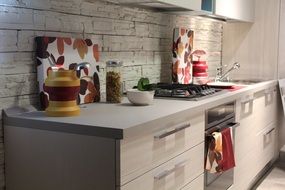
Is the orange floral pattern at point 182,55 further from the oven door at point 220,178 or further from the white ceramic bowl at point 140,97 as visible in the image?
the white ceramic bowl at point 140,97

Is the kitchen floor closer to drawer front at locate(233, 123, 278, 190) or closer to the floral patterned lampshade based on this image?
drawer front at locate(233, 123, 278, 190)

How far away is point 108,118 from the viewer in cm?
166

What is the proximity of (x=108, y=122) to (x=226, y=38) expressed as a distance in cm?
292

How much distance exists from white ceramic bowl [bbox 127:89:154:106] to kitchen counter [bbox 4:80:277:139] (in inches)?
1.4

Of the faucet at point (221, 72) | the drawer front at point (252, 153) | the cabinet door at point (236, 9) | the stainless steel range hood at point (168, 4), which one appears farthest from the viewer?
the faucet at point (221, 72)

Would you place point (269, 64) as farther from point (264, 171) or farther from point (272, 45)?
point (264, 171)

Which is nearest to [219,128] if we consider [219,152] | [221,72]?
[219,152]

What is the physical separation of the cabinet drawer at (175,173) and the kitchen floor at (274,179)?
1531 mm

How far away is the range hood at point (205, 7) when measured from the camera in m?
2.38

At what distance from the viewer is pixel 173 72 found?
120 inches

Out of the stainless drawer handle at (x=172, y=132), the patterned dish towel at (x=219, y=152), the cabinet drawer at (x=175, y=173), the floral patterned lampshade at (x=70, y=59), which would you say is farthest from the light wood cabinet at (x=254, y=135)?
the floral patterned lampshade at (x=70, y=59)

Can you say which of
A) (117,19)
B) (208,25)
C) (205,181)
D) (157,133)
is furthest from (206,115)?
(208,25)

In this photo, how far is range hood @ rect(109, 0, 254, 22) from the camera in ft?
7.81

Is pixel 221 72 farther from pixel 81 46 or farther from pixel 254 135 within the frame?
pixel 81 46
